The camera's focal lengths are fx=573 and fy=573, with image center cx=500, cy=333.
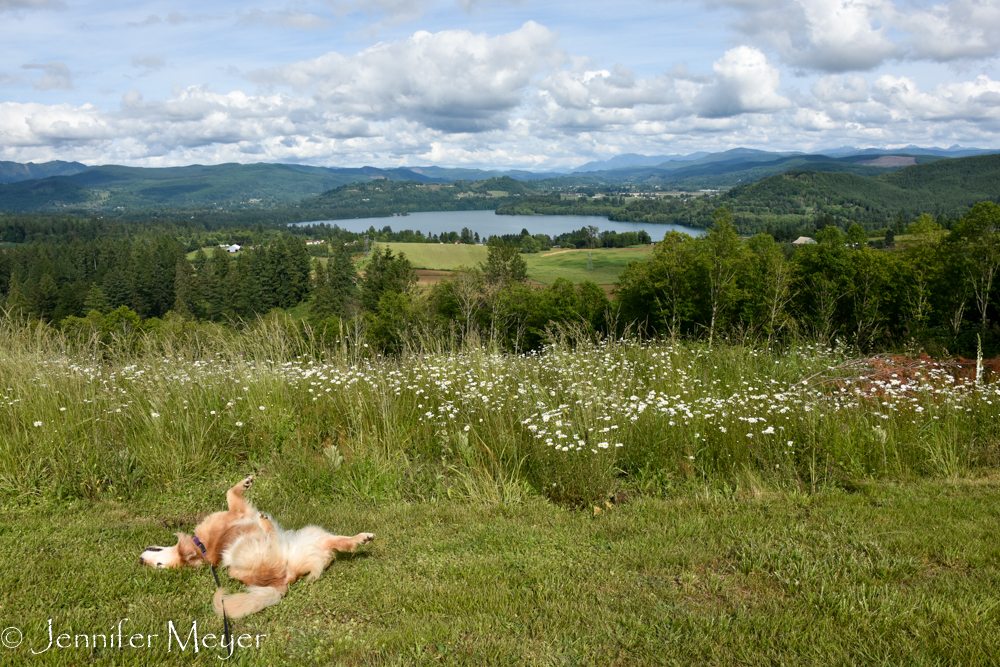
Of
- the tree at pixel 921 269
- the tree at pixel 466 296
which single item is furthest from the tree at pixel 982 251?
the tree at pixel 466 296

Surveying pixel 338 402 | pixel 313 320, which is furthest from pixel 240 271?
pixel 338 402

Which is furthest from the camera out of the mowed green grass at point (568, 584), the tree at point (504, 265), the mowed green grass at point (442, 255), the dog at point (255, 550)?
the mowed green grass at point (442, 255)

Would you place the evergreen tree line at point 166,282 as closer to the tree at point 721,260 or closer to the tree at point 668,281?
the tree at point 668,281

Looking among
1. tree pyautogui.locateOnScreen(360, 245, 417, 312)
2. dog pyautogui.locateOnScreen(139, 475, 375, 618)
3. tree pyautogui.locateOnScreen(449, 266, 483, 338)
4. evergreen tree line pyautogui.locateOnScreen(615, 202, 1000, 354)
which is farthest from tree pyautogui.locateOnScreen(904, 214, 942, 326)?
tree pyautogui.locateOnScreen(360, 245, 417, 312)

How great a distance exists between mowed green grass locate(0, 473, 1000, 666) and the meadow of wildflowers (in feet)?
1.20

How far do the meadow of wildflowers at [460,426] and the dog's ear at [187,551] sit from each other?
136cm

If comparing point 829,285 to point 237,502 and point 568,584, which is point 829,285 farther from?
point 237,502

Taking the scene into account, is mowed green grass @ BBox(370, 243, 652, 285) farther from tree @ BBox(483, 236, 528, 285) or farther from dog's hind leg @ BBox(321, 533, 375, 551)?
dog's hind leg @ BBox(321, 533, 375, 551)

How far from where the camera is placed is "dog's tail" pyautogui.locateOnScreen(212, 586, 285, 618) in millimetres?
3227

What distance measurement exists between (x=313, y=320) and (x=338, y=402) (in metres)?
77.3

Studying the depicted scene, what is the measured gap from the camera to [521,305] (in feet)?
172

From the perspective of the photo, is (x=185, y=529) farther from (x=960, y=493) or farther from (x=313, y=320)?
(x=313, y=320)

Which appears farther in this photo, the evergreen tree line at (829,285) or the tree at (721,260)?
the tree at (721,260)

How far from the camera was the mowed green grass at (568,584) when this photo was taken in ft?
9.53
